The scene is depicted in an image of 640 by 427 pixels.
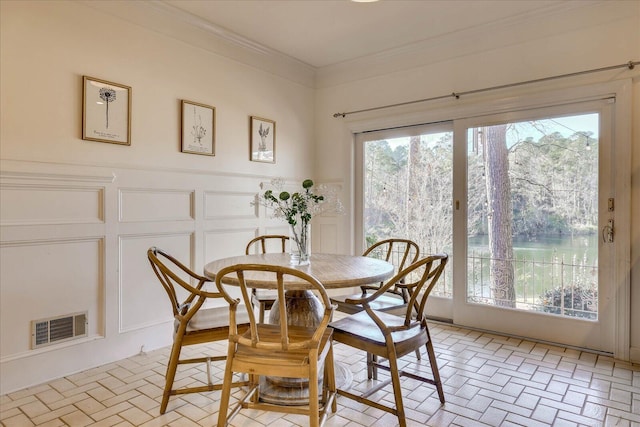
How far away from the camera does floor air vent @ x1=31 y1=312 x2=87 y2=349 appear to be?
7.84 ft

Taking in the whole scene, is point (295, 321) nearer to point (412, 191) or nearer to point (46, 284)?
point (46, 284)

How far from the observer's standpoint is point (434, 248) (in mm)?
3721

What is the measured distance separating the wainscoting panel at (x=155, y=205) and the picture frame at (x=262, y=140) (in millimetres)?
823

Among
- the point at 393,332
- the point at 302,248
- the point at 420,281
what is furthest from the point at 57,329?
the point at 420,281

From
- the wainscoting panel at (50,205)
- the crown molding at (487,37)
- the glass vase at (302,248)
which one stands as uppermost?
the crown molding at (487,37)

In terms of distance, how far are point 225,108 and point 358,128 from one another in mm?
1409

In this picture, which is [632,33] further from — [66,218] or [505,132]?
[66,218]

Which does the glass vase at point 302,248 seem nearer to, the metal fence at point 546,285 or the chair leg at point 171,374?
the chair leg at point 171,374

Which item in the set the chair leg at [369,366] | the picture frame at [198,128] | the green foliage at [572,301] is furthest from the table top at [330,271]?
the green foliage at [572,301]

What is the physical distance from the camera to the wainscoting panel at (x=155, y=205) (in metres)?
2.81

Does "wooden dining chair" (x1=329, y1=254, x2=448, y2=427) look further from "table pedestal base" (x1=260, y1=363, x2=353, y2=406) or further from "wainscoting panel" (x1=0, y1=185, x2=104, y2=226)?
"wainscoting panel" (x1=0, y1=185, x2=104, y2=226)

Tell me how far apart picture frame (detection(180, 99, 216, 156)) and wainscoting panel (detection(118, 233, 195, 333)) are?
761mm

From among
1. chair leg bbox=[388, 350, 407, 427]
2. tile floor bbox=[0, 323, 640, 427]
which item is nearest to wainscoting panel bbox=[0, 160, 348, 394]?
tile floor bbox=[0, 323, 640, 427]

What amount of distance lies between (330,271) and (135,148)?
70.9 inches
